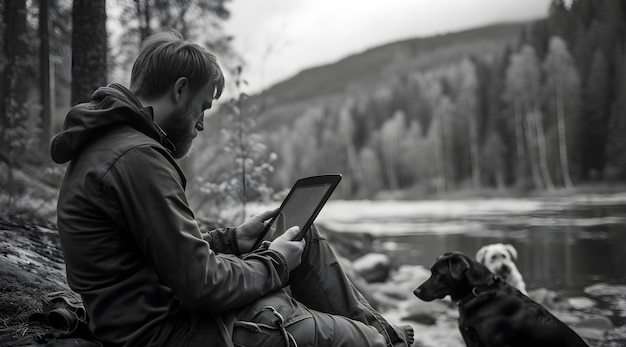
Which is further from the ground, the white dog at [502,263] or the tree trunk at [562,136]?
the tree trunk at [562,136]

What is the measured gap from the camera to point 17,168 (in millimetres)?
5062

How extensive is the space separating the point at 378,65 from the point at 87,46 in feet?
18.8

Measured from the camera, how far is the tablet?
180 centimetres

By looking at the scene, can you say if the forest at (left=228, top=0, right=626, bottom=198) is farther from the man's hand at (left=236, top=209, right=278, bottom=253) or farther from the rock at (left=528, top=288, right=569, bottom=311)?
the man's hand at (left=236, top=209, right=278, bottom=253)

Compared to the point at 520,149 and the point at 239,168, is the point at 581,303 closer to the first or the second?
the point at 520,149

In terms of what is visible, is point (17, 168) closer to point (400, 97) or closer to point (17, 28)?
point (17, 28)

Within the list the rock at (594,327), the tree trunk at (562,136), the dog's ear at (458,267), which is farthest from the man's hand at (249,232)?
the tree trunk at (562,136)

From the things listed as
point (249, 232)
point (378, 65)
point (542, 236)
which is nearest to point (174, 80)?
point (249, 232)

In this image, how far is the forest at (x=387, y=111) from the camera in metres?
4.95

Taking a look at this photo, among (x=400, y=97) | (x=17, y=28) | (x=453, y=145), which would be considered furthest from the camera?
(x=400, y=97)

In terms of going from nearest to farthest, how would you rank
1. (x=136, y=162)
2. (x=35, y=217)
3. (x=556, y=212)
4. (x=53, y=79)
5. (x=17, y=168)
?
1. (x=136, y=162)
2. (x=35, y=217)
3. (x=17, y=168)
4. (x=53, y=79)
5. (x=556, y=212)

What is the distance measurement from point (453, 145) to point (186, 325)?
6273 millimetres

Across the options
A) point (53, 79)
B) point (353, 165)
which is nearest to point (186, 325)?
point (53, 79)

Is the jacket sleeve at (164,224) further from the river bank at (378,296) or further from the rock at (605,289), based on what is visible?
the rock at (605,289)
